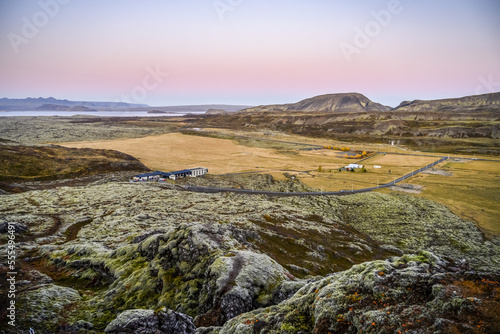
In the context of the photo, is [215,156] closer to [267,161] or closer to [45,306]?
[267,161]

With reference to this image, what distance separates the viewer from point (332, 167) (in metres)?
121

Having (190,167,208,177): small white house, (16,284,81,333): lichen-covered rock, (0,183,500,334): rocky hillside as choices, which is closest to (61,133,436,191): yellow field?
(190,167,208,177): small white house

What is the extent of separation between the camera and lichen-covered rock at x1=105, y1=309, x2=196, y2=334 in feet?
55.7

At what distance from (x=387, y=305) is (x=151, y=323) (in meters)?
14.2

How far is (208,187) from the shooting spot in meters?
87.8

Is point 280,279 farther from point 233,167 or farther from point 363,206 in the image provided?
point 233,167

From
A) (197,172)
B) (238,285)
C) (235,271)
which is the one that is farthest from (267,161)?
(238,285)

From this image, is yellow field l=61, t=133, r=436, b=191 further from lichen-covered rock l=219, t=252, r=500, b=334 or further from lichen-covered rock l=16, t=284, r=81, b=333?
lichen-covered rock l=16, t=284, r=81, b=333

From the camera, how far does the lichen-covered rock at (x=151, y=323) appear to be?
16987mm

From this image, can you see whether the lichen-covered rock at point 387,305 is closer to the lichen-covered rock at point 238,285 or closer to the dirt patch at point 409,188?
the lichen-covered rock at point 238,285

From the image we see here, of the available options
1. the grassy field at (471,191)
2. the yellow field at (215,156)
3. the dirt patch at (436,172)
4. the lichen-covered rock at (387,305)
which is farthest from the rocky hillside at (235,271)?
the yellow field at (215,156)

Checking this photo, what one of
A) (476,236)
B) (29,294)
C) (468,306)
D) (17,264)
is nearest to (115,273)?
(29,294)

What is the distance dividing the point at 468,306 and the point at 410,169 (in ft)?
386

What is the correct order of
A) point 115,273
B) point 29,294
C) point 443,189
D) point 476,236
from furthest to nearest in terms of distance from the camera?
point 443,189
point 476,236
point 115,273
point 29,294
